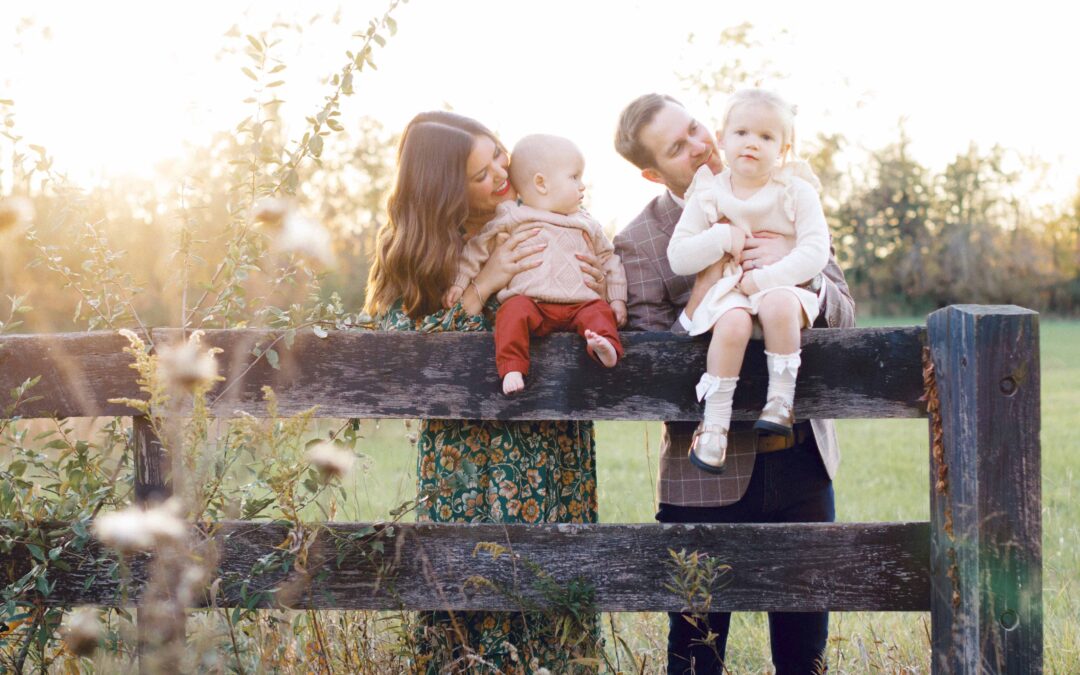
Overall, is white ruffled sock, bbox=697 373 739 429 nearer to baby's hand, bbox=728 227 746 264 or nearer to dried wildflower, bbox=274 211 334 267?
baby's hand, bbox=728 227 746 264

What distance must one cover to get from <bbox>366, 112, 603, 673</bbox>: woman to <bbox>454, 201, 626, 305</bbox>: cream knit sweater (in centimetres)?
4

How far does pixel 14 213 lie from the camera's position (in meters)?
2.54

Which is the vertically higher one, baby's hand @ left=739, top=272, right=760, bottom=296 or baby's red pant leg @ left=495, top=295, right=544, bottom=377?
baby's hand @ left=739, top=272, right=760, bottom=296

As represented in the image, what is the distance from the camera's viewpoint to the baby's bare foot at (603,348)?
270cm

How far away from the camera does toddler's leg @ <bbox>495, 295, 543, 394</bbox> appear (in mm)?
2680

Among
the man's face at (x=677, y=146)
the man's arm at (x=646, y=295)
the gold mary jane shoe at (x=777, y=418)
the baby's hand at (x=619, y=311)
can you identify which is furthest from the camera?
the man's face at (x=677, y=146)

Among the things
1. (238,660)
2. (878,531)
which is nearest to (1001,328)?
(878,531)

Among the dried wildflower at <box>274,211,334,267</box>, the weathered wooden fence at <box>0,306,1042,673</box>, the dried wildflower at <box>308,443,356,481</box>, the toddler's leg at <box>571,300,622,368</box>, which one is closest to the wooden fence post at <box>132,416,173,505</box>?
the weathered wooden fence at <box>0,306,1042,673</box>

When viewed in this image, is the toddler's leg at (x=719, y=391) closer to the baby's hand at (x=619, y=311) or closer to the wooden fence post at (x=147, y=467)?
the baby's hand at (x=619, y=311)

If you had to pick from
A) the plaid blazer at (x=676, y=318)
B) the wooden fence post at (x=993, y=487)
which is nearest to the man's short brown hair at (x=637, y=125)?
the plaid blazer at (x=676, y=318)

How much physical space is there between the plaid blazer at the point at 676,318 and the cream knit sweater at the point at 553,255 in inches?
3.7

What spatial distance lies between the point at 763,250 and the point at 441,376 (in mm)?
991

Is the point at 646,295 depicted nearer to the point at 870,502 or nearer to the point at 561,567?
the point at 561,567

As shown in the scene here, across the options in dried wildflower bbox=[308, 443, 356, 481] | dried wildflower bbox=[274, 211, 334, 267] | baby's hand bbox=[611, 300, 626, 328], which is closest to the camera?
dried wildflower bbox=[308, 443, 356, 481]
